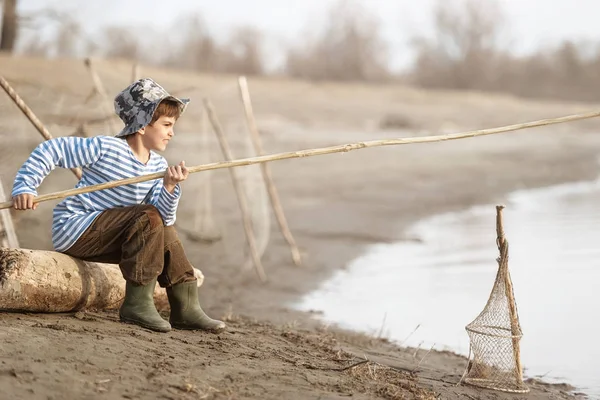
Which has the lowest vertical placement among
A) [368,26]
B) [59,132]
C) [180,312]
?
[180,312]

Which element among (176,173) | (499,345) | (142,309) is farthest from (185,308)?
(499,345)

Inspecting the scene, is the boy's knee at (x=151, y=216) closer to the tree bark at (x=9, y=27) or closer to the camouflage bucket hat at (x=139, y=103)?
the camouflage bucket hat at (x=139, y=103)

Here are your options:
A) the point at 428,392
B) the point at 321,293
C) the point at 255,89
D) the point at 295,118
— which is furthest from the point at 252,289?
the point at 255,89

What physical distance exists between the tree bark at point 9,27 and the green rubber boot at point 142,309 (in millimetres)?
13894

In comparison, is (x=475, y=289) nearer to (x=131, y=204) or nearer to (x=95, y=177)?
(x=131, y=204)

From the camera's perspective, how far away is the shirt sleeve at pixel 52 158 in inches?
181

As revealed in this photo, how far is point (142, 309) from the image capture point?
486 centimetres

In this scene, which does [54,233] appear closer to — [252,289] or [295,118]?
[252,289]

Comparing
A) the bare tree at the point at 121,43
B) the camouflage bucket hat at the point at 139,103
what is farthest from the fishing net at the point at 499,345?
the bare tree at the point at 121,43

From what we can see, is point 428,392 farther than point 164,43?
No

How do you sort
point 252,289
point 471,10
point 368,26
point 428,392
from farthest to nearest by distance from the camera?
1. point 471,10
2. point 368,26
3. point 252,289
4. point 428,392

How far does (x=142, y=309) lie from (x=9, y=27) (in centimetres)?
1471

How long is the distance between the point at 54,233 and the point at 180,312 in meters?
0.79

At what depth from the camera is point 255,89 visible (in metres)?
25.0
